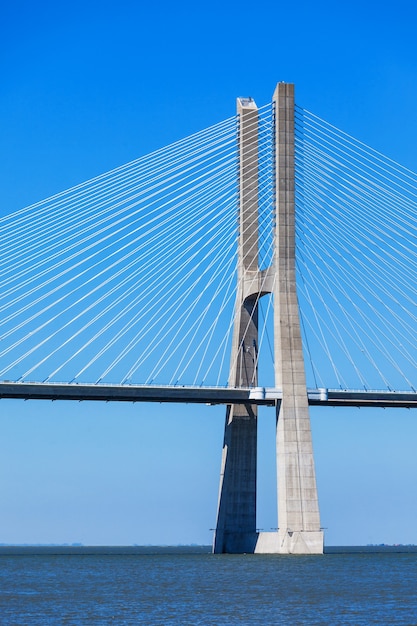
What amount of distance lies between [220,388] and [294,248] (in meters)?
7.51

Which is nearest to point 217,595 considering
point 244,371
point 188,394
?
point 188,394

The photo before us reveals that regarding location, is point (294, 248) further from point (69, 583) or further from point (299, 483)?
point (69, 583)

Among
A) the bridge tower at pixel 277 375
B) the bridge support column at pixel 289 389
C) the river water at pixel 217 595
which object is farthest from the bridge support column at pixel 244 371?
the river water at pixel 217 595

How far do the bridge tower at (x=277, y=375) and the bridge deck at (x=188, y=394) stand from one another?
138 cm

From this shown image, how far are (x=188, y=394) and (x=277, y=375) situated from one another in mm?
4329

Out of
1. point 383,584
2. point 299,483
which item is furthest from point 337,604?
point 299,483

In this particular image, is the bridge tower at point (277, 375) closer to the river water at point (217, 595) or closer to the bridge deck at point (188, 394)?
the bridge deck at point (188, 394)

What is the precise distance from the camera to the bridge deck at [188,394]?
5509cm

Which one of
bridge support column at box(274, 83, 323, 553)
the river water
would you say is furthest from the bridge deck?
the river water

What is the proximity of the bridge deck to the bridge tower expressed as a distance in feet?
4.54

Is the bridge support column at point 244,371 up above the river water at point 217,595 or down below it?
above

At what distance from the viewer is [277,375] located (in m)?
57.6

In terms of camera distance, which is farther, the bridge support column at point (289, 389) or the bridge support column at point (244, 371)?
the bridge support column at point (244, 371)

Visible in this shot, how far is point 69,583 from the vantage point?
4275cm
